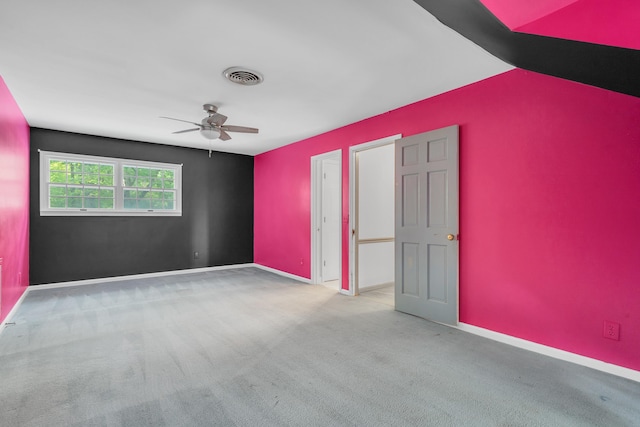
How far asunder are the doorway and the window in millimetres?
3650

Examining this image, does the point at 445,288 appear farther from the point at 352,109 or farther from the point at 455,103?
the point at 352,109

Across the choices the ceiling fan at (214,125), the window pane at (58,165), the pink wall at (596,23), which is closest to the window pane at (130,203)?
the window pane at (58,165)

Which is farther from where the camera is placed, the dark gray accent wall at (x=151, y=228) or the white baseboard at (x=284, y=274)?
the white baseboard at (x=284, y=274)

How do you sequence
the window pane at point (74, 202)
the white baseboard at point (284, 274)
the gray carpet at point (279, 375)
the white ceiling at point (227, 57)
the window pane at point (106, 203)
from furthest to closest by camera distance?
the white baseboard at point (284, 274), the window pane at point (106, 203), the window pane at point (74, 202), the white ceiling at point (227, 57), the gray carpet at point (279, 375)

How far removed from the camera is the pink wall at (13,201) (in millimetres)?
3203

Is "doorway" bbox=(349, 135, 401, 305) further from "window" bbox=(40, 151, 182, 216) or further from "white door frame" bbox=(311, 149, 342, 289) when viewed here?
"window" bbox=(40, 151, 182, 216)

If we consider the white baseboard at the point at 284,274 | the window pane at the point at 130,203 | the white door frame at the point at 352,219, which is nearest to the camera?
the white door frame at the point at 352,219

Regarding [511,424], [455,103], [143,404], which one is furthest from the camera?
[455,103]

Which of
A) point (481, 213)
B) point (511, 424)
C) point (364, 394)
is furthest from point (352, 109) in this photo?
point (511, 424)

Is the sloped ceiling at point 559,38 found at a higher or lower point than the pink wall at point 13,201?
higher

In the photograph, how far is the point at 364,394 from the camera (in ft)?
6.71

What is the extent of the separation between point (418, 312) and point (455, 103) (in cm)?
233

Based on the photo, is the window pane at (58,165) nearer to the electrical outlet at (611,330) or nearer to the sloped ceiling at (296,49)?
the sloped ceiling at (296,49)

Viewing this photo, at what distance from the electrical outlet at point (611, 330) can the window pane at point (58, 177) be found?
700 cm
